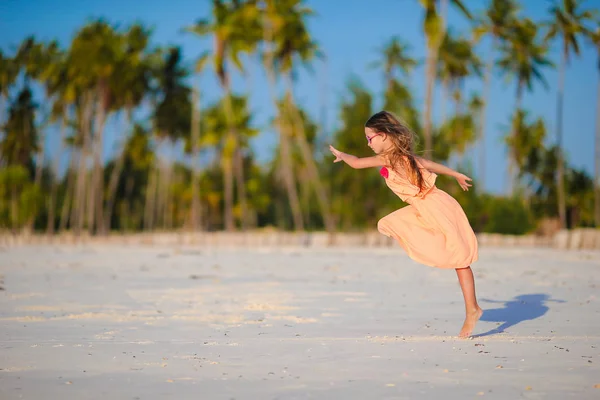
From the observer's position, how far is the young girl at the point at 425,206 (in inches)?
268

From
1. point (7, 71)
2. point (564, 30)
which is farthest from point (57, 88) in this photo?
point (564, 30)

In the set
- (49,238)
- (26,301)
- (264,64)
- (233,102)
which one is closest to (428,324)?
(26,301)

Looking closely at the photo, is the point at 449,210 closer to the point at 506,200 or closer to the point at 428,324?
the point at 428,324

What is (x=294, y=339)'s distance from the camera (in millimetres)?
6754

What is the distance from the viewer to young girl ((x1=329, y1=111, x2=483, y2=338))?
680 centimetres

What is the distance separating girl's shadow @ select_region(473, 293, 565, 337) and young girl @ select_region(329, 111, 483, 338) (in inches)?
26.6

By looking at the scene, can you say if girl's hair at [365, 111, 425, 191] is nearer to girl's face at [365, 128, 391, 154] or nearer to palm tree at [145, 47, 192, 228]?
girl's face at [365, 128, 391, 154]

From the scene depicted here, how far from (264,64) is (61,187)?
29830 millimetres

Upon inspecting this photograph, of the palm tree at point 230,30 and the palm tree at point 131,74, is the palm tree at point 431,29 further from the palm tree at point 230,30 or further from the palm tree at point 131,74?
the palm tree at point 131,74

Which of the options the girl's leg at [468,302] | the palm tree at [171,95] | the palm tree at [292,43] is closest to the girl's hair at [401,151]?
the girl's leg at [468,302]

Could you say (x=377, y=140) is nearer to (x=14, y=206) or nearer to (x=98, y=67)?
(x=98, y=67)

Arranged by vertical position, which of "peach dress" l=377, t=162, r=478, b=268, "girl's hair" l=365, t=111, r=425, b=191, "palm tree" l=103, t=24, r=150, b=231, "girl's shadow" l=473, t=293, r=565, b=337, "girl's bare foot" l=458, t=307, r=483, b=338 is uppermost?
"palm tree" l=103, t=24, r=150, b=231

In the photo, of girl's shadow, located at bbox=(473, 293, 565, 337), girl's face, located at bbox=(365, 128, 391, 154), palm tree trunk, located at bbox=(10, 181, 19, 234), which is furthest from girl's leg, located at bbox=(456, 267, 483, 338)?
palm tree trunk, located at bbox=(10, 181, 19, 234)

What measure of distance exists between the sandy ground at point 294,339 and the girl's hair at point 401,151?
4.14 feet
